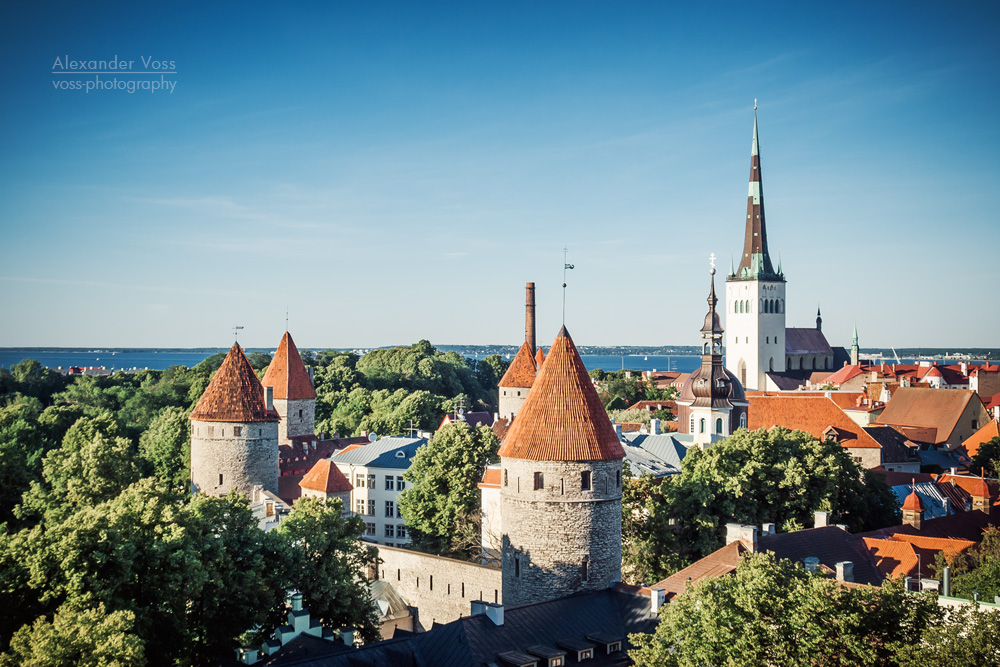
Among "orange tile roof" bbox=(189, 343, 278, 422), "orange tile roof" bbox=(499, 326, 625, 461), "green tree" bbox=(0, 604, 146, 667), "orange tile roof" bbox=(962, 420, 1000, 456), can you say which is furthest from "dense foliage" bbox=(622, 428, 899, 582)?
"orange tile roof" bbox=(962, 420, 1000, 456)

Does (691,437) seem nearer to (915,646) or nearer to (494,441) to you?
(494,441)

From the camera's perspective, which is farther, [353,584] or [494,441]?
[494,441]

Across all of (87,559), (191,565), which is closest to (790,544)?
(191,565)

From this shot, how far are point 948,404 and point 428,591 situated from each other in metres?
45.9

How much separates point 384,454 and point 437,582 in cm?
1817

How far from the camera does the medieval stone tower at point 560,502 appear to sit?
2655 cm

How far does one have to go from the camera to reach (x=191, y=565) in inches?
807

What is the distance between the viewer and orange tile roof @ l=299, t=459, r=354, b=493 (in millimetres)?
42094

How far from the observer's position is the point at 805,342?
114000 mm

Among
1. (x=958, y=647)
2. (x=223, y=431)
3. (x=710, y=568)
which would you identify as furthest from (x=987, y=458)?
(x=958, y=647)

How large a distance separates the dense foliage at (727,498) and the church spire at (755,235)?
217ft

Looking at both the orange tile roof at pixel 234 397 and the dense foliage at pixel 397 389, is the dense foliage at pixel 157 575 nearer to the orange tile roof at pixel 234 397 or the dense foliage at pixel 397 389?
the orange tile roof at pixel 234 397

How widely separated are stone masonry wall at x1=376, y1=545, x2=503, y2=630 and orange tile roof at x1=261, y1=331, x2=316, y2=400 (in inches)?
927

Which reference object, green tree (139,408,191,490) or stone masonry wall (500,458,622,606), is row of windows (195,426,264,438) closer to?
green tree (139,408,191,490)
